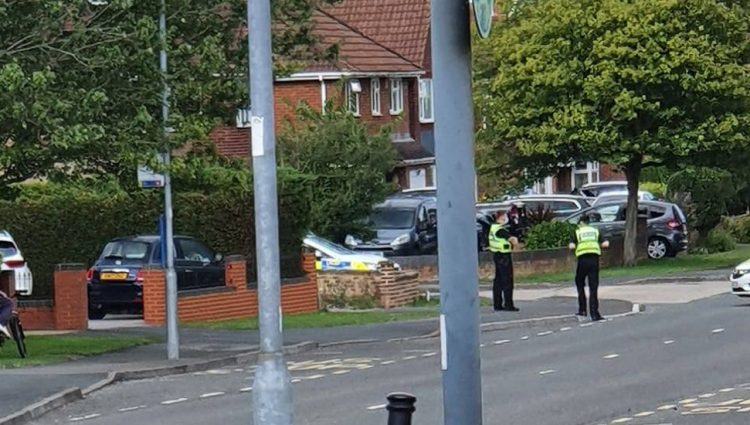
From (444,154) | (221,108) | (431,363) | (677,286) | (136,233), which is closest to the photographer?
(444,154)

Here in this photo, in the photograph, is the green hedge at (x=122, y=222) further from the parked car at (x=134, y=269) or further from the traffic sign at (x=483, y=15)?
the traffic sign at (x=483, y=15)

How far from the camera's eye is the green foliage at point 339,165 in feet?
116

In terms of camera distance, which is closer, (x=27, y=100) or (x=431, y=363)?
(x=27, y=100)

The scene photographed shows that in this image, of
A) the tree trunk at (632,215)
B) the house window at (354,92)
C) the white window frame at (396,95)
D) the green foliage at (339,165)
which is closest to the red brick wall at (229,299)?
the green foliage at (339,165)

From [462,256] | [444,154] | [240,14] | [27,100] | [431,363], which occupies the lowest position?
[431,363]

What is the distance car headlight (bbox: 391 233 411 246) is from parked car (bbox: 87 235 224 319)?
9281 mm

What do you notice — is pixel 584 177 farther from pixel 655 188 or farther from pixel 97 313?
pixel 97 313

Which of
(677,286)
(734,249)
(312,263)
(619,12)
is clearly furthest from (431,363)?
(734,249)

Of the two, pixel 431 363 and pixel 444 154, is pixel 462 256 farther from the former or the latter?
pixel 431 363

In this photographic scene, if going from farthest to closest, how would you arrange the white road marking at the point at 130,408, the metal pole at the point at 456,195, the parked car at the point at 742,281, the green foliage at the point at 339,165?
the green foliage at the point at 339,165, the parked car at the point at 742,281, the white road marking at the point at 130,408, the metal pole at the point at 456,195

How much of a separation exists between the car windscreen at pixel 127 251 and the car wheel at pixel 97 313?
1.16 metres

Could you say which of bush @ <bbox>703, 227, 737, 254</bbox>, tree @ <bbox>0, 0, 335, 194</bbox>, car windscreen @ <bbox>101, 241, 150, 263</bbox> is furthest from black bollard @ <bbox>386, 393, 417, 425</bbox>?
bush @ <bbox>703, 227, 737, 254</bbox>

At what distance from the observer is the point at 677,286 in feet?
111

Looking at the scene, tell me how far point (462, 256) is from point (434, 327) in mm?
18238
